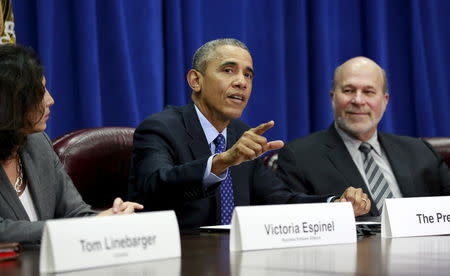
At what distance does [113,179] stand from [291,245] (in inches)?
53.3

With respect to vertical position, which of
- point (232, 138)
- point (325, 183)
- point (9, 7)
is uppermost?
point (9, 7)

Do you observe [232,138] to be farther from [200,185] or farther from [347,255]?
[347,255]

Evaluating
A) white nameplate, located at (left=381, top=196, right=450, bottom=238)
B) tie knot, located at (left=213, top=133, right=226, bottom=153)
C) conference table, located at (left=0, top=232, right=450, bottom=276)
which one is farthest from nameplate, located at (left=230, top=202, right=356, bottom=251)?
tie knot, located at (left=213, top=133, right=226, bottom=153)

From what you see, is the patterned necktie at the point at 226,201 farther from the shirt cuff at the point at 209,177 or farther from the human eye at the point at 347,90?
the human eye at the point at 347,90

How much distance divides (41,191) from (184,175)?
0.44 m

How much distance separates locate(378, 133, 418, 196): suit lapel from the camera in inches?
131

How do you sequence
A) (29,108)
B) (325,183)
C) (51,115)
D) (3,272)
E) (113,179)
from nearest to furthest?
(3,272), (29,108), (113,179), (325,183), (51,115)

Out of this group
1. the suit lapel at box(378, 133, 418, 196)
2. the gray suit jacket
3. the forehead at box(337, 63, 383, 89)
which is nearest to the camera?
the gray suit jacket

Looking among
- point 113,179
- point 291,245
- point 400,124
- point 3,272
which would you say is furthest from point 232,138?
point 400,124

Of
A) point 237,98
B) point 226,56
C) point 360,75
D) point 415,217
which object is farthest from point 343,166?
point 415,217

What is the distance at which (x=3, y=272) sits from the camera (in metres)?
1.28

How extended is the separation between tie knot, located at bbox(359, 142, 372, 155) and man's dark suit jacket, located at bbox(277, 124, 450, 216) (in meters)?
0.09

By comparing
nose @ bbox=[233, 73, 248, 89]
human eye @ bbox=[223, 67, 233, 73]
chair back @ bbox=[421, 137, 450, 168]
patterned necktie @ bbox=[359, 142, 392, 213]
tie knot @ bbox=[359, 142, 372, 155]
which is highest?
human eye @ bbox=[223, 67, 233, 73]

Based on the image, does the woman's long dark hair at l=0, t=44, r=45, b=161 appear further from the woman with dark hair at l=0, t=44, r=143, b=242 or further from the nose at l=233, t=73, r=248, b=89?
the nose at l=233, t=73, r=248, b=89
